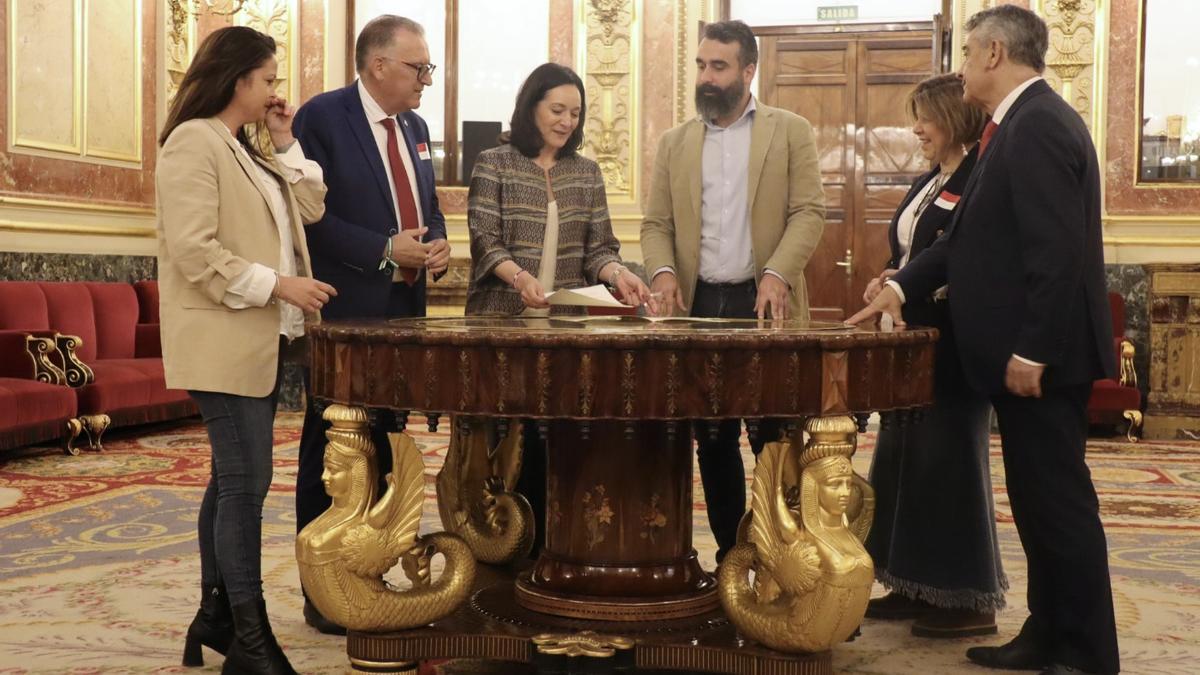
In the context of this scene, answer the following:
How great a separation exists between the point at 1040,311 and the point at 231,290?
5.64 feet

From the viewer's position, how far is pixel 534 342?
8.06 feet

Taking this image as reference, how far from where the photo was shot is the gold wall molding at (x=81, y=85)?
8.34 metres

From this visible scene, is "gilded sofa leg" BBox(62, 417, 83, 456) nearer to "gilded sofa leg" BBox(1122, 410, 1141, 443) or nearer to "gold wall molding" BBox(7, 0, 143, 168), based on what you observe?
"gold wall molding" BBox(7, 0, 143, 168)

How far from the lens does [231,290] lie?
2820mm

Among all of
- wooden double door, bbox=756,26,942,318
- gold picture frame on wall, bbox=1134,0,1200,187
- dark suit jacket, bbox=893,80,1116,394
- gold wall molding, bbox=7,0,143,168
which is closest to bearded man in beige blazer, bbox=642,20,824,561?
dark suit jacket, bbox=893,80,1116,394

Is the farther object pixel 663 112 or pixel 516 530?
pixel 663 112

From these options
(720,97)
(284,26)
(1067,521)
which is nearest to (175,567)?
(720,97)

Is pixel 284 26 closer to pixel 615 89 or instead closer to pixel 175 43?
pixel 175 43

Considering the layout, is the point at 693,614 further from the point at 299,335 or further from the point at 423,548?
the point at 299,335

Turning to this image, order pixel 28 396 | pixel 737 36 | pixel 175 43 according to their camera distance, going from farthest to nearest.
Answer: pixel 175 43 → pixel 28 396 → pixel 737 36

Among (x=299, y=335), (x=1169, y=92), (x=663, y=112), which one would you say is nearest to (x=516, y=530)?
(x=299, y=335)

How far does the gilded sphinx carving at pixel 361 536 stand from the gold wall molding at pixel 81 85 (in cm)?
638

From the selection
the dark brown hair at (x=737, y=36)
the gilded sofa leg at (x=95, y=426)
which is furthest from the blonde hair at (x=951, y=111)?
the gilded sofa leg at (x=95, y=426)

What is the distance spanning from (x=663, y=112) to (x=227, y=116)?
7.14 metres
